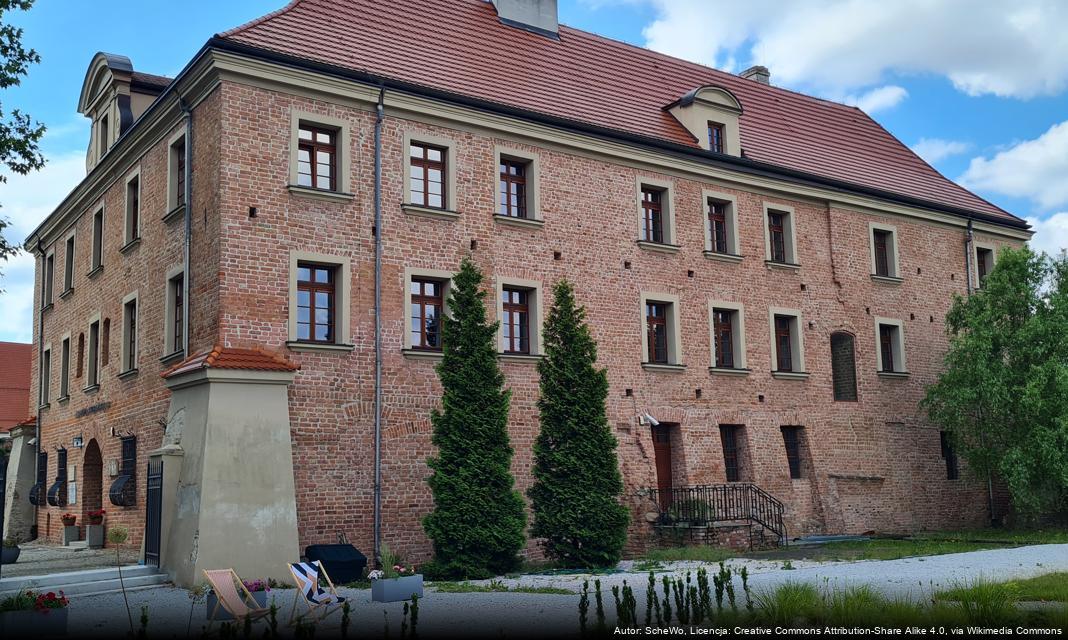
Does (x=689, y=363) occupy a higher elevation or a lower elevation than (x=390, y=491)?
higher

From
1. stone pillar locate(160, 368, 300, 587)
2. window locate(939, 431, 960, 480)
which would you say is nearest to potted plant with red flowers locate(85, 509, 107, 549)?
stone pillar locate(160, 368, 300, 587)

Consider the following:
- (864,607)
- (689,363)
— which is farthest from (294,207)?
(864,607)

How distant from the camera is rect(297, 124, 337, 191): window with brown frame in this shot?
1958 cm

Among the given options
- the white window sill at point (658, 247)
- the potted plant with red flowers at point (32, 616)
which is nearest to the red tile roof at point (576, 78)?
the white window sill at point (658, 247)

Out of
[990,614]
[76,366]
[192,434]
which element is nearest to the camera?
[990,614]

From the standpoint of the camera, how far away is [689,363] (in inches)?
943

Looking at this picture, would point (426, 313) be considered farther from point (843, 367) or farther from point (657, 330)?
point (843, 367)

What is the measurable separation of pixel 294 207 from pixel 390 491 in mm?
5475

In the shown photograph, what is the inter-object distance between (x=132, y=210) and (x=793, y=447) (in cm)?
1654

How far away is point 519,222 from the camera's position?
21812mm

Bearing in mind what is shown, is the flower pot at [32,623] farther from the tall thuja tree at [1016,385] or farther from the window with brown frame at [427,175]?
the tall thuja tree at [1016,385]

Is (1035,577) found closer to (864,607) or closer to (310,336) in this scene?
(864,607)

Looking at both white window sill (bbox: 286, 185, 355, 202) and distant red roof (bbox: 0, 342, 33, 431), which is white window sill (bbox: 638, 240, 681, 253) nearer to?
white window sill (bbox: 286, 185, 355, 202)

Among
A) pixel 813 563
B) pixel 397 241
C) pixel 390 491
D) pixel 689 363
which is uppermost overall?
pixel 397 241
